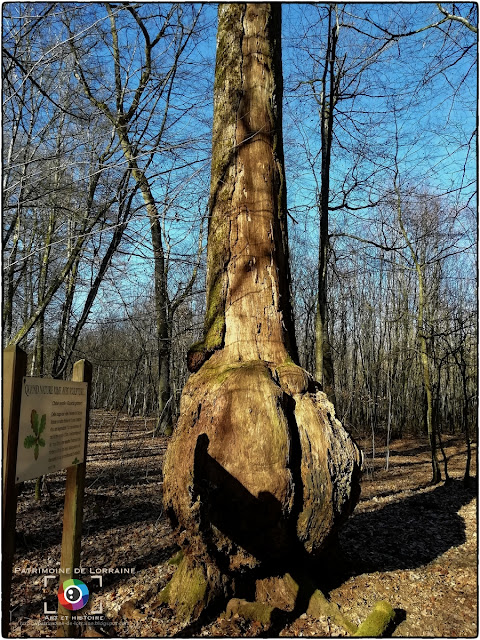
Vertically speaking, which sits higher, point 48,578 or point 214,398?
point 214,398

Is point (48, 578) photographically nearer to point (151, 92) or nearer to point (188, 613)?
point (188, 613)

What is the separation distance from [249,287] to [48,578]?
9.46 ft

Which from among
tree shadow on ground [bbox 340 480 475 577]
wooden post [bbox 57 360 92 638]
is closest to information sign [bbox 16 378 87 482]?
wooden post [bbox 57 360 92 638]

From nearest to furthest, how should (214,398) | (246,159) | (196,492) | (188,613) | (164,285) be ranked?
(196,492) < (188,613) < (214,398) < (246,159) < (164,285)

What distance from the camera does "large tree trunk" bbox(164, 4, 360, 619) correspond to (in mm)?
2852

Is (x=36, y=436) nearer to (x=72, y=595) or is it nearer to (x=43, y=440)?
(x=43, y=440)

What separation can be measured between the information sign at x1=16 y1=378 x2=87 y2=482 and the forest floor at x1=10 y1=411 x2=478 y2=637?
1270mm

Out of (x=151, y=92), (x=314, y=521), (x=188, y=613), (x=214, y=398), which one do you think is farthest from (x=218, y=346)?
(x=151, y=92)

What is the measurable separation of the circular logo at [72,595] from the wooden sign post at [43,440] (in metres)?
0.04

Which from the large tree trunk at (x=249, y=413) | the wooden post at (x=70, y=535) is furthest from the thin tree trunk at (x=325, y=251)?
the wooden post at (x=70, y=535)

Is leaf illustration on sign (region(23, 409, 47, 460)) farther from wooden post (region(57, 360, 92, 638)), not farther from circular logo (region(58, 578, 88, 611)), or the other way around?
circular logo (region(58, 578, 88, 611))

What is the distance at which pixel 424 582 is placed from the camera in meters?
3.44

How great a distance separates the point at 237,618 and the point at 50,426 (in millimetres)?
1781

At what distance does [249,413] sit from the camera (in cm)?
294
